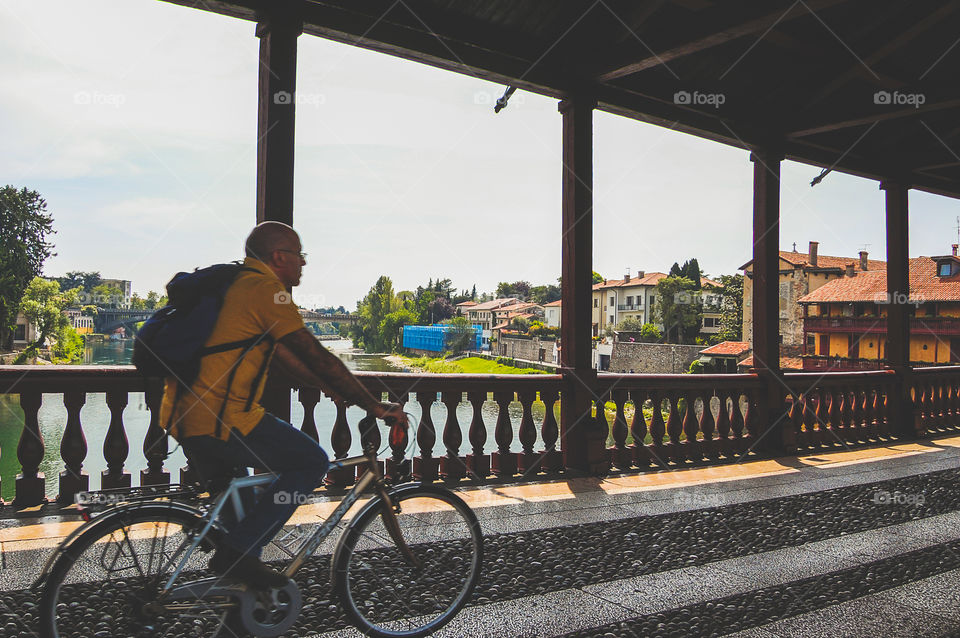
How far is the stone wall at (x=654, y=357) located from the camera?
36.8 metres

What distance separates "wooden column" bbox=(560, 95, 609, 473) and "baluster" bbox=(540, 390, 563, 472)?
6 cm

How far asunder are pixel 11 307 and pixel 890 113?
25.6 feet

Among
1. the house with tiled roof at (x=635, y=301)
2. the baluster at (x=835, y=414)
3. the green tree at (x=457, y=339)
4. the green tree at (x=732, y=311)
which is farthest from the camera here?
the house with tiled roof at (x=635, y=301)

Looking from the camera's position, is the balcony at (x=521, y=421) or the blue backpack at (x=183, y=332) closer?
the blue backpack at (x=183, y=332)

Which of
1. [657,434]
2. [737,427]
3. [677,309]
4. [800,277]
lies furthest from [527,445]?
[677,309]

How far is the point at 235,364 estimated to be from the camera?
180 cm

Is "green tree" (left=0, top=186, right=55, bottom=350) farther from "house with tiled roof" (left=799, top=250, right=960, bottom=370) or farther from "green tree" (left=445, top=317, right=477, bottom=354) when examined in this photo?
"green tree" (left=445, top=317, right=477, bottom=354)

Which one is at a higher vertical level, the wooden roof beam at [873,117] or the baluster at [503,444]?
the wooden roof beam at [873,117]

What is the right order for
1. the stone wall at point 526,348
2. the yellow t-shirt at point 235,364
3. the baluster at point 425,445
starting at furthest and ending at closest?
the stone wall at point 526,348 → the baluster at point 425,445 → the yellow t-shirt at point 235,364
